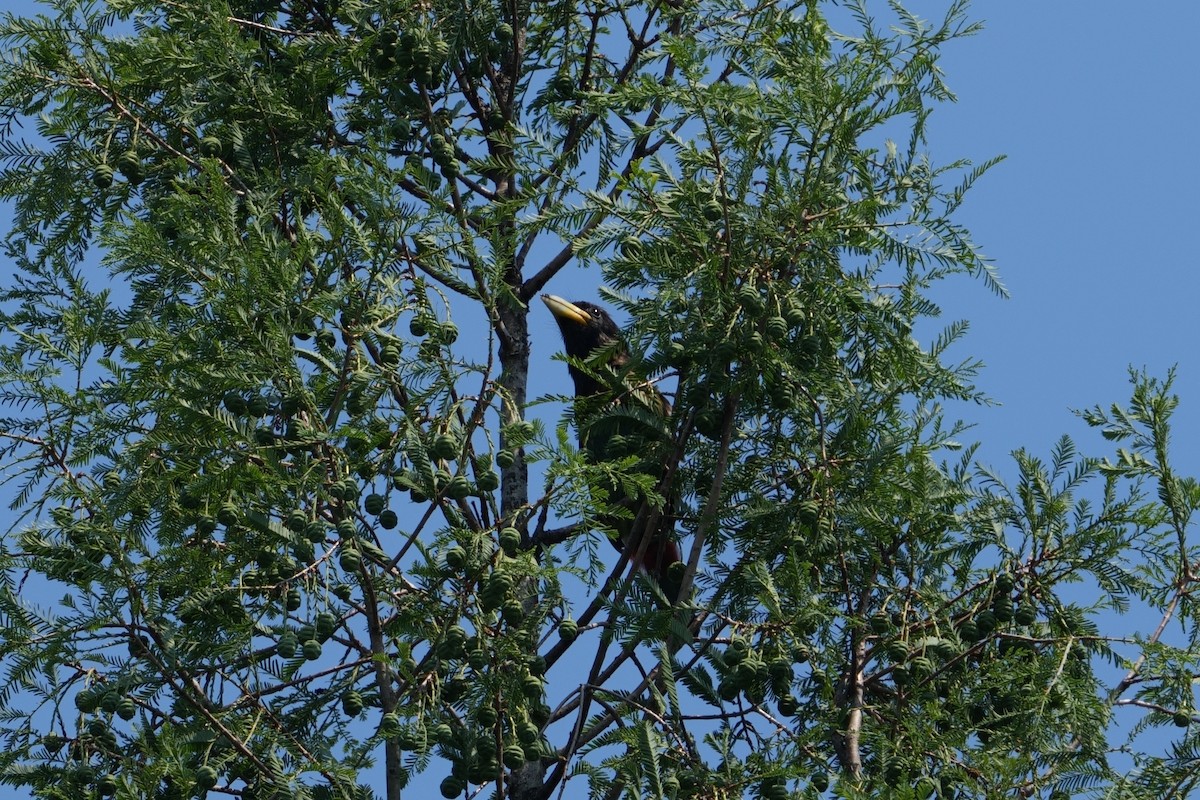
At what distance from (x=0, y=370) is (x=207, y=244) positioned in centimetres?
75

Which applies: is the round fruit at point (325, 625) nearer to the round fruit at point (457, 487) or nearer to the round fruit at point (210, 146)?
the round fruit at point (457, 487)

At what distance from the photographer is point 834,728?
4.35m

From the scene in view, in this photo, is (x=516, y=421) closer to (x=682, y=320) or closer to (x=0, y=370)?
(x=682, y=320)

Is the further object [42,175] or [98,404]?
[42,175]

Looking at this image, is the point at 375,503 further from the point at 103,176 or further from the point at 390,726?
the point at 103,176

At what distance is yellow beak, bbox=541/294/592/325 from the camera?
6.70 metres

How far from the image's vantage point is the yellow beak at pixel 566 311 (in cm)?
670

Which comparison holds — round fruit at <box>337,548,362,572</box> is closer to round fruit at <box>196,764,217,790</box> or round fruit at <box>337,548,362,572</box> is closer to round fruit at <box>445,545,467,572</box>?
round fruit at <box>445,545,467,572</box>

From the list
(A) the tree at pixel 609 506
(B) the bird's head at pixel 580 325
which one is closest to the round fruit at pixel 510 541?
(A) the tree at pixel 609 506

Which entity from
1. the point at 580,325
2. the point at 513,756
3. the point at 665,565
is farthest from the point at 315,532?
the point at 580,325

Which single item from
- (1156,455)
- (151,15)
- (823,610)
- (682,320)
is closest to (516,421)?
(682,320)

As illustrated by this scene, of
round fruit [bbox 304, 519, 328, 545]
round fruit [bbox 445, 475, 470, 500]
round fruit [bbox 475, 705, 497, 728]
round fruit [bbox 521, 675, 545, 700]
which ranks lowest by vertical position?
round fruit [bbox 475, 705, 497, 728]

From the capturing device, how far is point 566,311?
6.69 meters

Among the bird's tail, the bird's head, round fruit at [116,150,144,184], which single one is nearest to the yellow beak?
the bird's head
